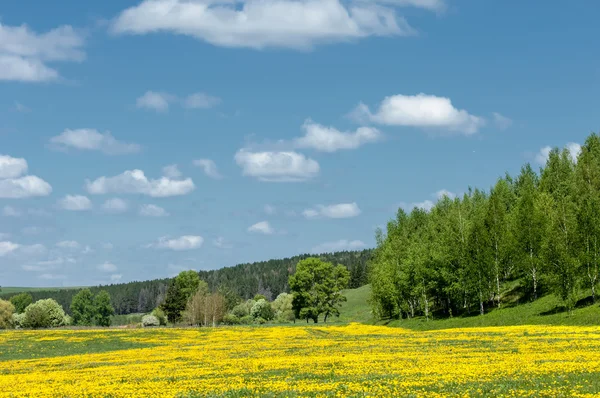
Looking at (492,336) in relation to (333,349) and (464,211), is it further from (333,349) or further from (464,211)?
(464,211)

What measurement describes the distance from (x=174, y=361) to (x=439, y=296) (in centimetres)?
7841

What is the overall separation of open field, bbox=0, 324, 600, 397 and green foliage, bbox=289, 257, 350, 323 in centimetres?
9866

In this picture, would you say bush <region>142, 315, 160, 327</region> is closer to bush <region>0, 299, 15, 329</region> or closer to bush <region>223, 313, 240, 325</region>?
bush <region>223, 313, 240, 325</region>

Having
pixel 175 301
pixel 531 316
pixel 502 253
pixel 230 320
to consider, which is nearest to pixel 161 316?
pixel 175 301

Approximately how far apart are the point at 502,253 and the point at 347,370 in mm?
75099

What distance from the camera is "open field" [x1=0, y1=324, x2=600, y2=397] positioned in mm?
29500

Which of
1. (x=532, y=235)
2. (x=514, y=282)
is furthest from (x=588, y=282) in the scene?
(x=514, y=282)

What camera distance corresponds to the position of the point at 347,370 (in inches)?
1515

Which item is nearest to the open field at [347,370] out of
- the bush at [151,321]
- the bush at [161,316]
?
the bush at [151,321]

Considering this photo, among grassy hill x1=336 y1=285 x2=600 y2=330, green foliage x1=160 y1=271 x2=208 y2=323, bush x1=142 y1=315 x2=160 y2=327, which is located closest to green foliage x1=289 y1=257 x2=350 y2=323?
green foliage x1=160 y1=271 x2=208 y2=323

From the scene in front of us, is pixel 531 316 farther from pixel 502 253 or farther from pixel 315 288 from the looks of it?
pixel 315 288

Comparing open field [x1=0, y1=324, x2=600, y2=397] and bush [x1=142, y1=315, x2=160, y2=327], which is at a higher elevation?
open field [x1=0, y1=324, x2=600, y2=397]

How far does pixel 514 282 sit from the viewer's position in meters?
120

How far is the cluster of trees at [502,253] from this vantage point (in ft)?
292
